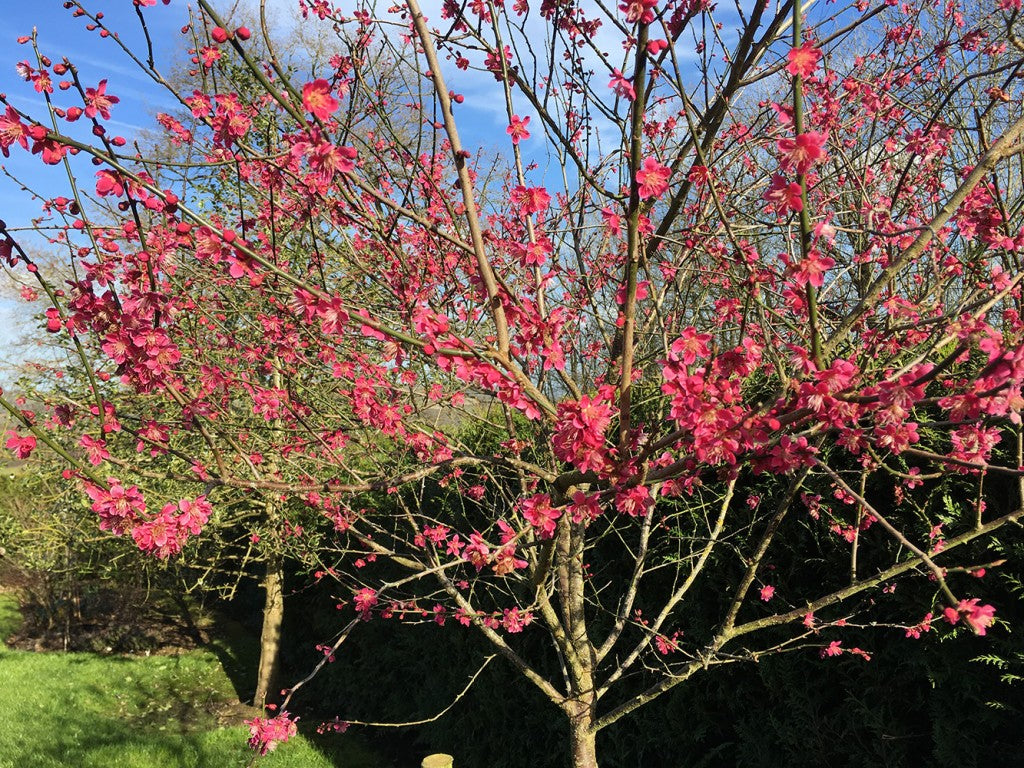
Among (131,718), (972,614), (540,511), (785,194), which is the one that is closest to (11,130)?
(540,511)

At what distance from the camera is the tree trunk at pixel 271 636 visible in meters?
7.71

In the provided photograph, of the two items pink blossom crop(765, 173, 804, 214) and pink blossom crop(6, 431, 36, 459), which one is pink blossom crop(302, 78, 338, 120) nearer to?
pink blossom crop(765, 173, 804, 214)

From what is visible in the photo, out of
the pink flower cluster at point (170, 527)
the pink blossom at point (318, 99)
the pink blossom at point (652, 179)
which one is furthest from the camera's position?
the pink flower cluster at point (170, 527)

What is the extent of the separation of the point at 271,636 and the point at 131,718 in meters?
1.52

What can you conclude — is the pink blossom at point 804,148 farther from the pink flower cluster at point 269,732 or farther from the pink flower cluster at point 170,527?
the pink flower cluster at point 269,732

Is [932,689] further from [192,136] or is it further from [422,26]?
[192,136]

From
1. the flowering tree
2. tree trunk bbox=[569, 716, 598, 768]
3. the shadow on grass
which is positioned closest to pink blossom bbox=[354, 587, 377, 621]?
the flowering tree

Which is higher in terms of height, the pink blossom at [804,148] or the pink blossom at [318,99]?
the pink blossom at [318,99]

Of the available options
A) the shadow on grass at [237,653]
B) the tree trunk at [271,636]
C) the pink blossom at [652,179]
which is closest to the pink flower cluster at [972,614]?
the pink blossom at [652,179]

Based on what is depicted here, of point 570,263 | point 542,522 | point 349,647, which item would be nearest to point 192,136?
point 570,263

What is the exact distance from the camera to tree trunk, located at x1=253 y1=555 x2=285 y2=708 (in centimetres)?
771

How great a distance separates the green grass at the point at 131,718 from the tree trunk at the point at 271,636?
0.32 metres

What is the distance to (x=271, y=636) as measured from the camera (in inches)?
308

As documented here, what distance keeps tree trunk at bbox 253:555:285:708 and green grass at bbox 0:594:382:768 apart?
12.8 inches
